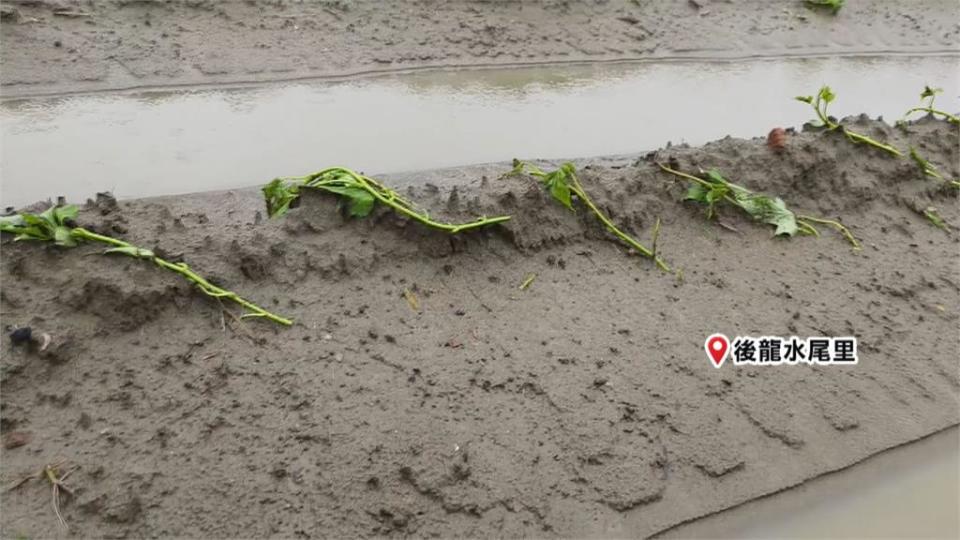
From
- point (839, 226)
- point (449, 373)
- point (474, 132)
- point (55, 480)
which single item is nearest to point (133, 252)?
point (55, 480)

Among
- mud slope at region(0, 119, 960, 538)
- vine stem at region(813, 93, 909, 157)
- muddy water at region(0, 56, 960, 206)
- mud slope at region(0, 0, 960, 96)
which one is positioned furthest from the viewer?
mud slope at region(0, 0, 960, 96)

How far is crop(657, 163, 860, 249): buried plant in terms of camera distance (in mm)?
3768

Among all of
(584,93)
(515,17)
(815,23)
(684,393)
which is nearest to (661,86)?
(584,93)

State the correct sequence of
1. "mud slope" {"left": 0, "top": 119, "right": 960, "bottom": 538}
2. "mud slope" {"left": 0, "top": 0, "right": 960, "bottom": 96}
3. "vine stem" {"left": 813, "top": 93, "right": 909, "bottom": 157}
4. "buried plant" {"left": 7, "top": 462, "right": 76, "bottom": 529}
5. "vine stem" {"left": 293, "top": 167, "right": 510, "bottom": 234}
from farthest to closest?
1. "mud slope" {"left": 0, "top": 0, "right": 960, "bottom": 96}
2. "vine stem" {"left": 813, "top": 93, "right": 909, "bottom": 157}
3. "vine stem" {"left": 293, "top": 167, "right": 510, "bottom": 234}
4. "mud slope" {"left": 0, "top": 119, "right": 960, "bottom": 538}
5. "buried plant" {"left": 7, "top": 462, "right": 76, "bottom": 529}

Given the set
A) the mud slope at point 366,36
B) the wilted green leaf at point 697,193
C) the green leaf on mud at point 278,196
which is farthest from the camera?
the mud slope at point 366,36

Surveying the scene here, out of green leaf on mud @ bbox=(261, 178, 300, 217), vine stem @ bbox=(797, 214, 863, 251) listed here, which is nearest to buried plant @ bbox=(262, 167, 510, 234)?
green leaf on mud @ bbox=(261, 178, 300, 217)

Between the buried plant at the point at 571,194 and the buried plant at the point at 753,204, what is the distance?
1.26 ft

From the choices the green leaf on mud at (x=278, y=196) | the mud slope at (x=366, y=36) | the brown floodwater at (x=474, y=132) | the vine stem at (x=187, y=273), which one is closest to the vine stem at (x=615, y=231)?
the brown floodwater at (x=474, y=132)

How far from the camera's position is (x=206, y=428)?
2428mm

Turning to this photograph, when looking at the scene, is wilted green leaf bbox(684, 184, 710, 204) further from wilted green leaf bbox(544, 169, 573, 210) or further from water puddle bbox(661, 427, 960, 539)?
water puddle bbox(661, 427, 960, 539)

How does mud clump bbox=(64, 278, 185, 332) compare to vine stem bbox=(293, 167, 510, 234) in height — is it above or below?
below

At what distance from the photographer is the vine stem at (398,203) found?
10.3 feet

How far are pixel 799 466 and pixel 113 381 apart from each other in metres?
2.31

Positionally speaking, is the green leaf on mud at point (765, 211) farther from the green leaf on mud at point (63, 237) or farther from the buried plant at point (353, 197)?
the green leaf on mud at point (63, 237)
